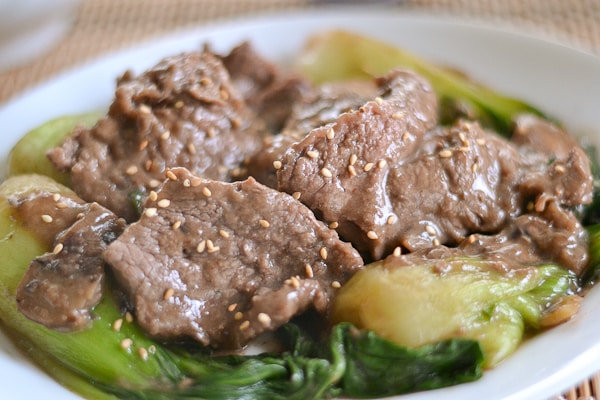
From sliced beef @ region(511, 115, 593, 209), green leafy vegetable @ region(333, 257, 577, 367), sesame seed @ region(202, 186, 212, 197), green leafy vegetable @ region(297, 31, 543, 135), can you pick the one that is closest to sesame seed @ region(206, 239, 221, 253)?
sesame seed @ region(202, 186, 212, 197)

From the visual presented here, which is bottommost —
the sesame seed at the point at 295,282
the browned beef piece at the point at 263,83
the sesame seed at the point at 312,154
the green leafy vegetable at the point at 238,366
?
the green leafy vegetable at the point at 238,366

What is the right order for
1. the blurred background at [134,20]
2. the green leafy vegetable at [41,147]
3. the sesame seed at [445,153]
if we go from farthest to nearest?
the blurred background at [134,20] → the green leafy vegetable at [41,147] → the sesame seed at [445,153]

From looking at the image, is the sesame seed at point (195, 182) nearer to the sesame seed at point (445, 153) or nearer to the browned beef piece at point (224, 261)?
the browned beef piece at point (224, 261)

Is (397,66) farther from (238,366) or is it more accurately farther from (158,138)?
(238,366)

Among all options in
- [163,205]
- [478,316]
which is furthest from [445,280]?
[163,205]

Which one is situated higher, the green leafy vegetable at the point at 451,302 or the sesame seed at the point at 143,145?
the sesame seed at the point at 143,145

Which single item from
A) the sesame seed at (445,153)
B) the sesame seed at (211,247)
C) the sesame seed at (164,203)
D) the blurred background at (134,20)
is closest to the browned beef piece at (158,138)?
the sesame seed at (164,203)
